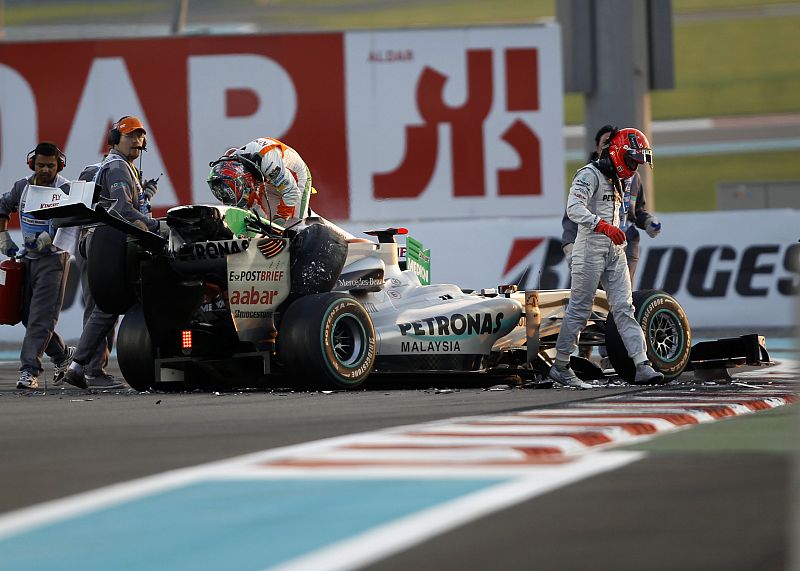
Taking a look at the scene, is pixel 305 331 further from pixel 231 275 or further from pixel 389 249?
pixel 389 249

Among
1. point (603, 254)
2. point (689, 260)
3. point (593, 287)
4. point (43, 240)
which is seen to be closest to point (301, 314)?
point (593, 287)

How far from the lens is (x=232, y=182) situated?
38.2 ft

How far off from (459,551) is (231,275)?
21.6 feet

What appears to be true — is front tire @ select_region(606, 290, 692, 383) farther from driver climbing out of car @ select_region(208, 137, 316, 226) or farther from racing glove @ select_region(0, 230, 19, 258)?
racing glove @ select_region(0, 230, 19, 258)

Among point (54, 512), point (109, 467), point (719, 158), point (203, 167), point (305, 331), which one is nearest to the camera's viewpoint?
point (54, 512)

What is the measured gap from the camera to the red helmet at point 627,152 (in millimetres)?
11867

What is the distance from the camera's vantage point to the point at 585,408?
30.4 feet

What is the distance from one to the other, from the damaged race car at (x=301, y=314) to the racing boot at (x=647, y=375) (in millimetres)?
234

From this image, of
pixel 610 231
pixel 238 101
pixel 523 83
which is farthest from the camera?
pixel 238 101

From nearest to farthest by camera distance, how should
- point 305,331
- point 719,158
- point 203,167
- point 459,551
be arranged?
point 459,551, point 305,331, point 203,167, point 719,158

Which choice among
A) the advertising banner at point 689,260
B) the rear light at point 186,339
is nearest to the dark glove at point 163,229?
the rear light at point 186,339

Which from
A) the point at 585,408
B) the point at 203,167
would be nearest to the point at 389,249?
the point at 585,408

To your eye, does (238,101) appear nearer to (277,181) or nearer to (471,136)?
(471,136)

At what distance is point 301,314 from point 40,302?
244 centimetres
